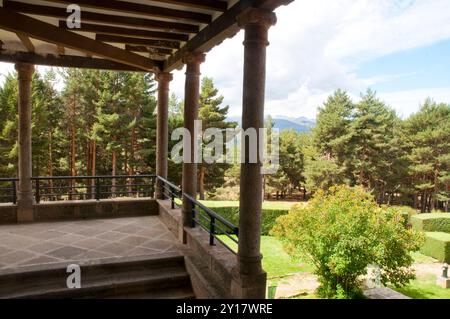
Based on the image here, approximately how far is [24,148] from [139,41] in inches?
142

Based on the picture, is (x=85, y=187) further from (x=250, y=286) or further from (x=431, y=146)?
(x=431, y=146)

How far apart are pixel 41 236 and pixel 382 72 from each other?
11670 cm

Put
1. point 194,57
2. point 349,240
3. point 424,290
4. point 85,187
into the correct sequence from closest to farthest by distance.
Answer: point 194,57 → point 349,240 → point 85,187 → point 424,290

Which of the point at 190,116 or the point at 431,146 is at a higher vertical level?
the point at 431,146

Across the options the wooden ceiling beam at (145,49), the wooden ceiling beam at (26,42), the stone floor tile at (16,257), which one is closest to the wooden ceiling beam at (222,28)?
the wooden ceiling beam at (145,49)

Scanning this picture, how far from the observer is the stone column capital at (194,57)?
18.8 ft

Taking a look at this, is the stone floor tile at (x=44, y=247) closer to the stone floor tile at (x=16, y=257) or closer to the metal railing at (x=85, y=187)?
the stone floor tile at (x=16, y=257)

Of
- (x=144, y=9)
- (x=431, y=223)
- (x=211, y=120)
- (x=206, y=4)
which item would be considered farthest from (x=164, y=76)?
(x=211, y=120)

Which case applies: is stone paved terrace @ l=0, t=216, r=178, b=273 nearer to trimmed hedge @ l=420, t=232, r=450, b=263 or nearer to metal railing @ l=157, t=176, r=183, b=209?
metal railing @ l=157, t=176, r=183, b=209

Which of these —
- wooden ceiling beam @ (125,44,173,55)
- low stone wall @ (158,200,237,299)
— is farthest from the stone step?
wooden ceiling beam @ (125,44,173,55)

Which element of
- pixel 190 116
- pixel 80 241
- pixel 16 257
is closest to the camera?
pixel 16 257

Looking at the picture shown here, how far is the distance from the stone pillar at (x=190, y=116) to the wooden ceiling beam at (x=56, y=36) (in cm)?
159

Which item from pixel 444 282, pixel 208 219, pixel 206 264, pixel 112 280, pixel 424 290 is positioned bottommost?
pixel 424 290

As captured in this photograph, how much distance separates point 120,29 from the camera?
5.61 meters
